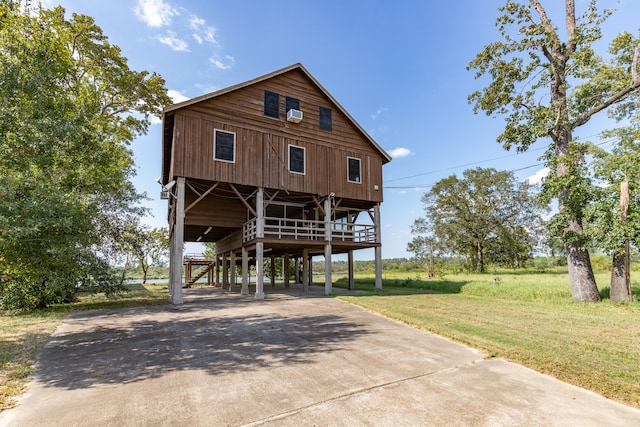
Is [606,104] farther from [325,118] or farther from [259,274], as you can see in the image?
[259,274]

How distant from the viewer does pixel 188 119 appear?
14.6 m

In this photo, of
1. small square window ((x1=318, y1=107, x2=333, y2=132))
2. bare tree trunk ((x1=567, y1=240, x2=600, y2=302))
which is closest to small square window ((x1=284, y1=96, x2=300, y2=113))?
small square window ((x1=318, y1=107, x2=333, y2=132))

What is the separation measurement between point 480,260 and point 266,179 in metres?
34.5

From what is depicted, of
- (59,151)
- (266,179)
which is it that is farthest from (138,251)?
(59,151)

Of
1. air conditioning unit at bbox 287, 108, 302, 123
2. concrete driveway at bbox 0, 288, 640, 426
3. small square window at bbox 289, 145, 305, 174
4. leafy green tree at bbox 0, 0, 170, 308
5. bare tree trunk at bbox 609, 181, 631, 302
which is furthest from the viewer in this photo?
small square window at bbox 289, 145, 305, 174

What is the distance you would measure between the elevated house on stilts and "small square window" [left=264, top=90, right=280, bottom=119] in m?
0.05

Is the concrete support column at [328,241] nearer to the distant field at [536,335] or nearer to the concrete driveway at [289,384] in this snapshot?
the distant field at [536,335]

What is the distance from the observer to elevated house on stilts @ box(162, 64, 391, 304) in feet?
48.4

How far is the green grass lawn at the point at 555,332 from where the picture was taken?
5121 mm

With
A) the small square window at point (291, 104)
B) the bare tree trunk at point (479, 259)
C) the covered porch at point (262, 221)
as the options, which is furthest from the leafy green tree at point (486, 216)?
the small square window at point (291, 104)

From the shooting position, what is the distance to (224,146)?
15.3 metres

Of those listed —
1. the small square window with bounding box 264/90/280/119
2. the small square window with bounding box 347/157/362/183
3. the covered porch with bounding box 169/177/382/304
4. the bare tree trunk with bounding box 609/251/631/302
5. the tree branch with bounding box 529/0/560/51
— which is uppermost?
the tree branch with bounding box 529/0/560/51

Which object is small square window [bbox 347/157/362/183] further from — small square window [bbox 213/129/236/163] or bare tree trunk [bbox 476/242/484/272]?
bare tree trunk [bbox 476/242/484/272]

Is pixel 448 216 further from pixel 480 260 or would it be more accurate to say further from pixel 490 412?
pixel 490 412
